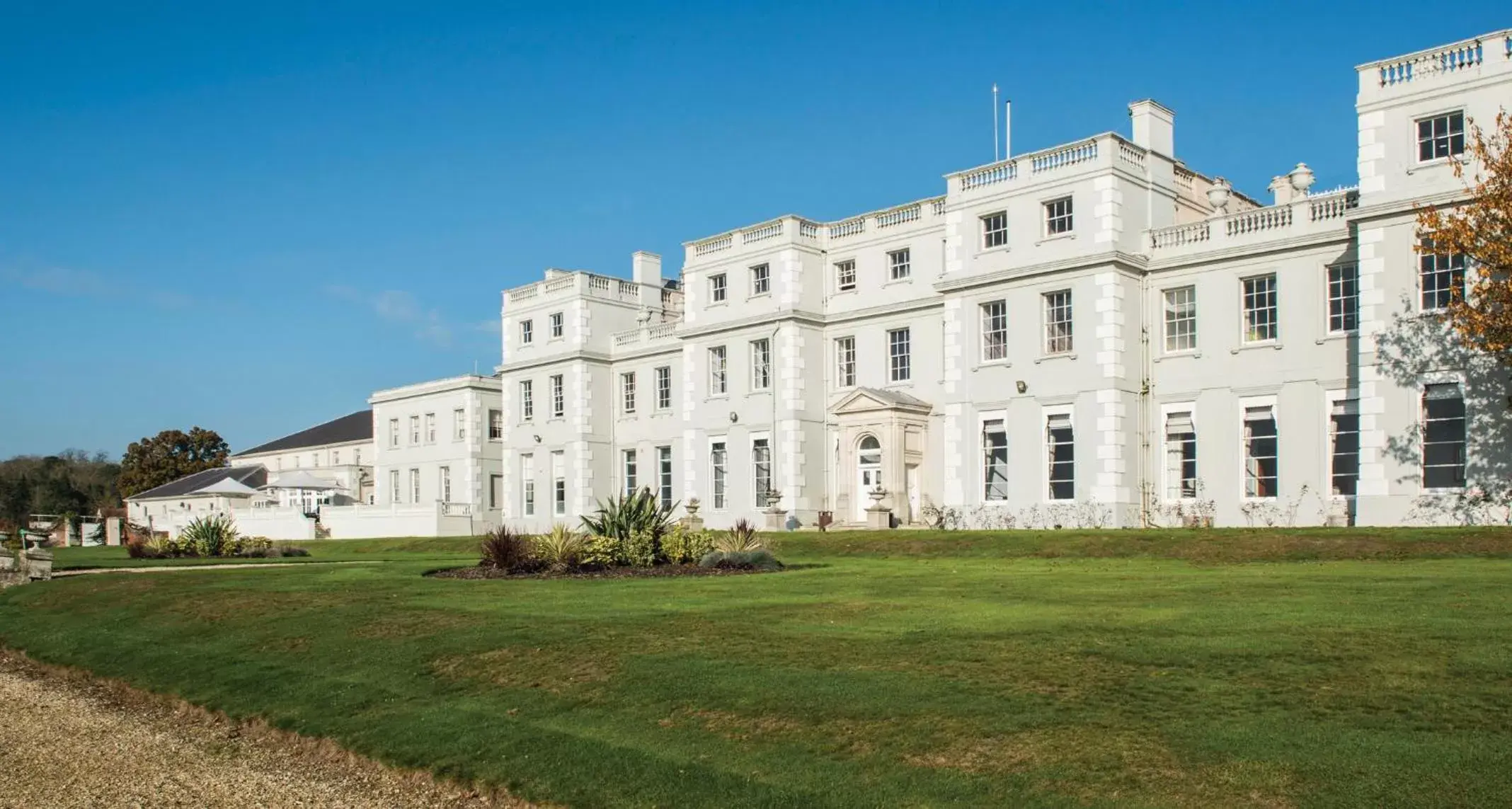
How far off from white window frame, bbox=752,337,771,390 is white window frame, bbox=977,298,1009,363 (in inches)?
354

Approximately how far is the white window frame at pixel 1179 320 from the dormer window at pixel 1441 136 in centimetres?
700

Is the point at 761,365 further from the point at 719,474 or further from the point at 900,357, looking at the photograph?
the point at 900,357

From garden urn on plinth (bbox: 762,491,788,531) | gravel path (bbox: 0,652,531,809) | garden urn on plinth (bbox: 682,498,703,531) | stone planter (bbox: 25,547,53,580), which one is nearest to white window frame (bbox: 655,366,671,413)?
garden urn on plinth (bbox: 682,498,703,531)

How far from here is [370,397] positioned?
226ft

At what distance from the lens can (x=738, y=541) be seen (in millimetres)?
24875

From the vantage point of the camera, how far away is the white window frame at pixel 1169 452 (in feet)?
108

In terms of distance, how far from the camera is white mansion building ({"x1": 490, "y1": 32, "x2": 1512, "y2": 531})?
2747 centimetres

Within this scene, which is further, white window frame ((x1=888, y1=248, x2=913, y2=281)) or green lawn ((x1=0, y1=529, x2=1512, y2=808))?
white window frame ((x1=888, y1=248, x2=913, y2=281))

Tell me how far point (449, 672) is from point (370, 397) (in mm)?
58945

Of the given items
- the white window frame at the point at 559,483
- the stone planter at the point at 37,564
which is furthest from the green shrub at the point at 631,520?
the white window frame at the point at 559,483

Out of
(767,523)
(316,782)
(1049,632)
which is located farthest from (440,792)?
(767,523)

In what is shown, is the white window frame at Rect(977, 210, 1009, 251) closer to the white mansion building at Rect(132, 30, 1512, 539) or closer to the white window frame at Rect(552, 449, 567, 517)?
the white mansion building at Rect(132, 30, 1512, 539)

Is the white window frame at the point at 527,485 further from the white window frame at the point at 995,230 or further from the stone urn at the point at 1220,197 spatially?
the stone urn at the point at 1220,197

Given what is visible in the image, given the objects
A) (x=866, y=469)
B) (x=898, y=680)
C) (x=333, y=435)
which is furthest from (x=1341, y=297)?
(x=333, y=435)
